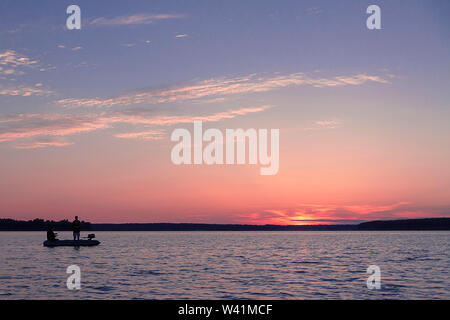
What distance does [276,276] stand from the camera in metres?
35.8

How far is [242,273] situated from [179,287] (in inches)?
368

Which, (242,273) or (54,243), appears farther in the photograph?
(54,243)

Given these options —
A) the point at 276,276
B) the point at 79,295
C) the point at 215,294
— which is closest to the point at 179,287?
the point at 215,294
